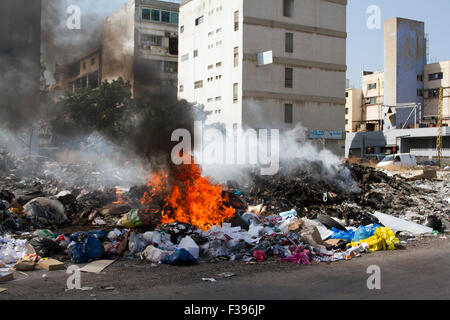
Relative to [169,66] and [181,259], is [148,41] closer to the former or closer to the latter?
[169,66]

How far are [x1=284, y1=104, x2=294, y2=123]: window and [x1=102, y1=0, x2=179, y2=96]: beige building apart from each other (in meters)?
17.6

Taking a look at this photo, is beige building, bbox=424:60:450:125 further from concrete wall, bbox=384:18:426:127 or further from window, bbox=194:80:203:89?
window, bbox=194:80:203:89

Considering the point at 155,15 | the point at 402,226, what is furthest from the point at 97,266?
the point at 155,15

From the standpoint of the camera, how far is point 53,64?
12.1m

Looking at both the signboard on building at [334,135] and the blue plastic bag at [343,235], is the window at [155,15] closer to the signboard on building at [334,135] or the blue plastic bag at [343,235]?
the blue plastic bag at [343,235]

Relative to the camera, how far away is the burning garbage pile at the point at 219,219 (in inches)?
245

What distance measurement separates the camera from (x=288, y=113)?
95.9 ft

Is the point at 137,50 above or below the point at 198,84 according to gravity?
below

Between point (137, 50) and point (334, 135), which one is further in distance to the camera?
point (334, 135)

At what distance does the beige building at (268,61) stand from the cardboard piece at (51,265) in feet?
67.0

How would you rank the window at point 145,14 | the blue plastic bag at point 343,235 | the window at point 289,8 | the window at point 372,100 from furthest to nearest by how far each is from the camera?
the window at point 372,100, the window at point 289,8, the window at point 145,14, the blue plastic bag at point 343,235

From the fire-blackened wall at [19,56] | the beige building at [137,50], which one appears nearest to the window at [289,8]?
the beige building at [137,50]

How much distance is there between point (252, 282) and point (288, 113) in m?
25.1
